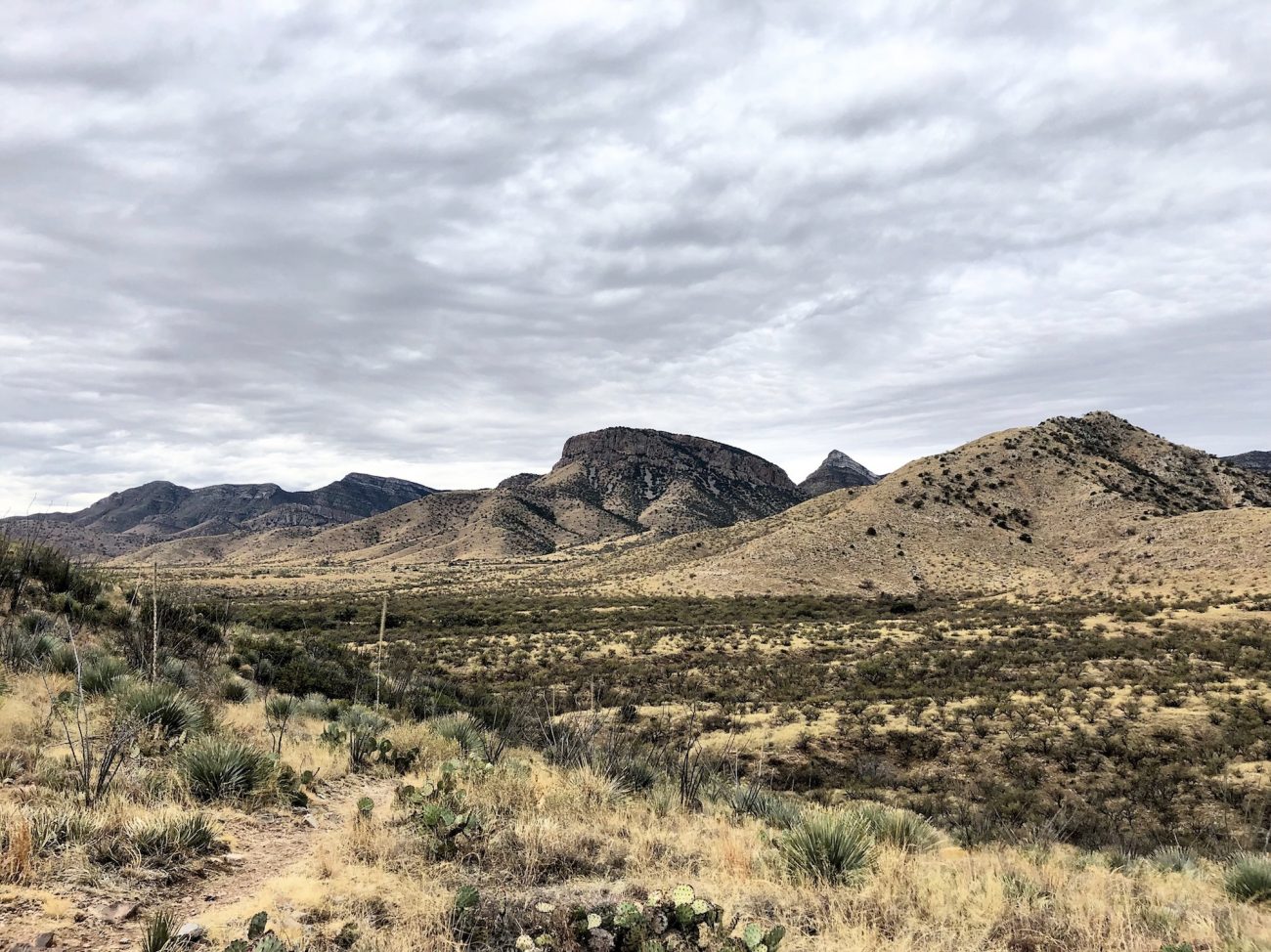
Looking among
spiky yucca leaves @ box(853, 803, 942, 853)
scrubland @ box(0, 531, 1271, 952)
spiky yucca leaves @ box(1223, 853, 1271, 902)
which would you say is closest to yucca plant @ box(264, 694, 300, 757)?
scrubland @ box(0, 531, 1271, 952)

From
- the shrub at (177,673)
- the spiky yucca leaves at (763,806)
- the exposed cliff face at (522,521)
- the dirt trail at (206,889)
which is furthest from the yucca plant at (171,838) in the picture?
the exposed cliff face at (522,521)

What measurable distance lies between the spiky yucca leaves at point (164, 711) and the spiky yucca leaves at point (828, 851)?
7.92m

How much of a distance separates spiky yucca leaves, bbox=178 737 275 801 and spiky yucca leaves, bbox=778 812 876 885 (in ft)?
19.8

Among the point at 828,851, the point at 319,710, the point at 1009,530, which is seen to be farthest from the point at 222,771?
the point at 1009,530

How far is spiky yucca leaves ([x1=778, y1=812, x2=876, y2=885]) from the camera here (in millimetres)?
5793

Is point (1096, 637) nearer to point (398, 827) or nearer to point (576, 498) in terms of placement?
point (398, 827)

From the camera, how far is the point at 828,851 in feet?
19.6

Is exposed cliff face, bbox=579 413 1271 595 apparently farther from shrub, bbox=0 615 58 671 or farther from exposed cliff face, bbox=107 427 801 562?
exposed cliff face, bbox=107 427 801 562

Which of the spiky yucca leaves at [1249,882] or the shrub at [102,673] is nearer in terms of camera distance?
the spiky yucca leaves at [1249,882]

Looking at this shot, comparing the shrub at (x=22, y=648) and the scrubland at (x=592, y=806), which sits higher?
the shrub at (x=22, y=648)

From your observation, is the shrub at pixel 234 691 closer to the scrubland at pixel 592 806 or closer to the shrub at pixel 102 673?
the scrubland at pixel 592 806

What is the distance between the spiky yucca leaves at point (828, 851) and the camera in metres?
5.79

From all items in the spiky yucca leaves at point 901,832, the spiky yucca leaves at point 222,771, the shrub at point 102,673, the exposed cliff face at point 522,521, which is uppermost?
the exposed cliff face at point 522,521

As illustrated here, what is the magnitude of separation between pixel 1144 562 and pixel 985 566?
39.5 feet
